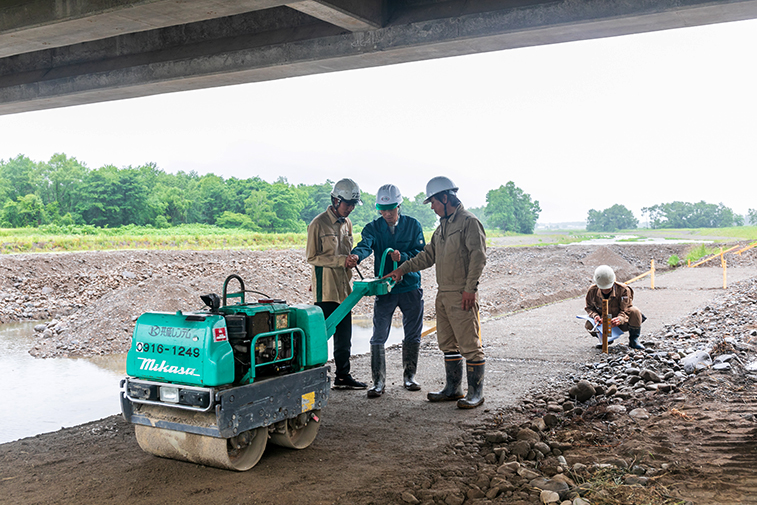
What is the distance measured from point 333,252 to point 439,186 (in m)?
1.27

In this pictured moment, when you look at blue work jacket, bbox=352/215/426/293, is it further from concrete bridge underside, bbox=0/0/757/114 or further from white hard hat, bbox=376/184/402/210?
concrete bridge underside, bbox=0/0/757/114

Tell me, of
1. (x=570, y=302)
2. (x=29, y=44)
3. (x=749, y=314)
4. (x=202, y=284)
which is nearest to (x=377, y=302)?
(x=29, y=44)

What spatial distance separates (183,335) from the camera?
3.93 meters

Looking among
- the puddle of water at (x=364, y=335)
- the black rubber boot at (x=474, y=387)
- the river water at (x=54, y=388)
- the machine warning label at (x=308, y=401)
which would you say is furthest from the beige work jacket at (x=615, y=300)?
the machine warning label at (x=308, y=401)

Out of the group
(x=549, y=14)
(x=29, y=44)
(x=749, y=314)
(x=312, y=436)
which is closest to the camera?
(x=312, y=436)

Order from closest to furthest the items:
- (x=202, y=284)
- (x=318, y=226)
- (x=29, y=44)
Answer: (x=318, y=226), (x=29, y=44), (x=202, y=284)

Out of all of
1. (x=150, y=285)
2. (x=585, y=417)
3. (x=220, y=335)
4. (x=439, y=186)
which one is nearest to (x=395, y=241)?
(x=439, y=186)

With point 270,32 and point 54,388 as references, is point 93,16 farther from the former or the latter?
point 54,388

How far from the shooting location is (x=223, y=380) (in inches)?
151

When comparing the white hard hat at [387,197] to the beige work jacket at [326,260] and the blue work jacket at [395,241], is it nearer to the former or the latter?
the blue work jacket at [395,241]

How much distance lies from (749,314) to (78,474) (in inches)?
354

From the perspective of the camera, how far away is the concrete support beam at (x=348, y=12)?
554cm

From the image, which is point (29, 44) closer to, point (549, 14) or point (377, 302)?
point (377, 302)

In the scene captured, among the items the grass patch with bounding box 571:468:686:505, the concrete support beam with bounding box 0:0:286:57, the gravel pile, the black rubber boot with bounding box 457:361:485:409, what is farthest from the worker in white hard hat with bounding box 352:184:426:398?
the grass patch with bounding box 571:468:686:505
